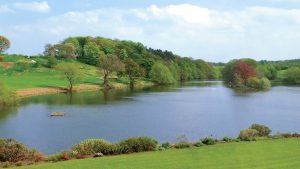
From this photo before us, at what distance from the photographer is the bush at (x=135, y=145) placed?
25.9 m

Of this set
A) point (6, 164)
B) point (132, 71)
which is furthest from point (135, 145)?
point (132, 71)

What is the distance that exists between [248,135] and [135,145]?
37.6 ft

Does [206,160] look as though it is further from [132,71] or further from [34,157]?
[132,71]

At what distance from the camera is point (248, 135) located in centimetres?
3316

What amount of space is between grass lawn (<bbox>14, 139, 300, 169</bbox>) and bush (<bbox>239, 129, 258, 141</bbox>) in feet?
17.1

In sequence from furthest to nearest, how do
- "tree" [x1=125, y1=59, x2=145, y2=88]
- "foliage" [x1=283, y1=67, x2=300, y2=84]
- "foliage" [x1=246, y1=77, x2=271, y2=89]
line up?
"foliage" [x1=283, y1=67, x2=300, y2=84], "tree" [x1=125, y1=59, x2=145, y2=88], "foliage" [x1=246, y1=77, x2=271, y2=89]

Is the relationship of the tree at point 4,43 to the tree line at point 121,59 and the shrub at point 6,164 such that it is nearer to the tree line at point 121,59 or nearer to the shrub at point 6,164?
the tree line at point 121,59

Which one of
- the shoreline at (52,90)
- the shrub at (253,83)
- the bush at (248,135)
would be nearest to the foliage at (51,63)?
the shoreline at (52,90)

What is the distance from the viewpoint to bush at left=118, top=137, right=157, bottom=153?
25.9m

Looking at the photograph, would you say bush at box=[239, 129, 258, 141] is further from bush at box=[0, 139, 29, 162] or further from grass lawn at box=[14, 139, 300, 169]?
bush at box=[0, 139, 29, 162]

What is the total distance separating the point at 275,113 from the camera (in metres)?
60.7

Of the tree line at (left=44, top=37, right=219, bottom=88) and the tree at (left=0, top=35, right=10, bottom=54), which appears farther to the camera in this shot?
the tree at (left=0, top=35, right=10, bottom=54)

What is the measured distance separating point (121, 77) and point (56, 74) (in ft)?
76.2

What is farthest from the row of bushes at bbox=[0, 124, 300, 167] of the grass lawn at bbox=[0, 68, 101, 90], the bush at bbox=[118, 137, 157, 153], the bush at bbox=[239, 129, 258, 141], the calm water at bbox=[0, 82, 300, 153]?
the grass lawn at bbox=[0, 68, 101, 90]
